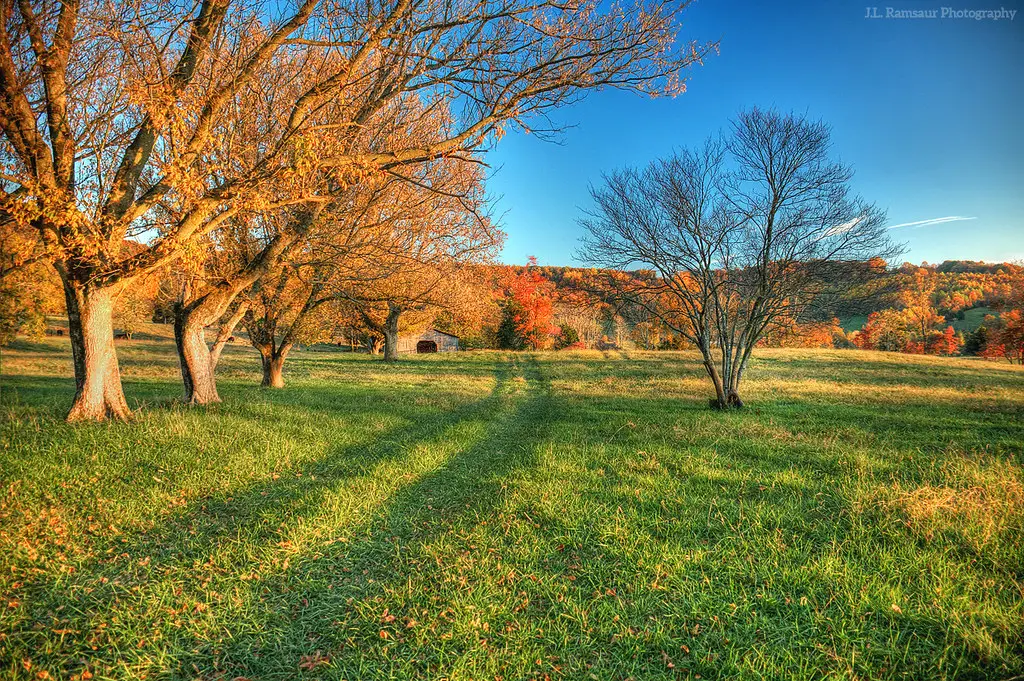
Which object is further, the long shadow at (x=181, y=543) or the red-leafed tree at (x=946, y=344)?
the red-leafed tree at (x=946, y=344)

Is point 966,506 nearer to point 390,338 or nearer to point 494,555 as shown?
point 494,555

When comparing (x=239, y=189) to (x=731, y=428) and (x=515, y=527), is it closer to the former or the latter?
(x=515, y=527)

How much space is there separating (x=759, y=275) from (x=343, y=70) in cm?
1293

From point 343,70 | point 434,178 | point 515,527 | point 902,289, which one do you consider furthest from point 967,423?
point 343,70

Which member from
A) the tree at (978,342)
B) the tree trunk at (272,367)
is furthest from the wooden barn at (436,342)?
the tree at (978,342)

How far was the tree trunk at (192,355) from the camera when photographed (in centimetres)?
1073

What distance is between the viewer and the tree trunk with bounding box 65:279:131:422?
8172mm

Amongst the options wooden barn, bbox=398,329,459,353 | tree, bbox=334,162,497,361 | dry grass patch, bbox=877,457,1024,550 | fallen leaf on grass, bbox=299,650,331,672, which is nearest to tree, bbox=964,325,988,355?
wooden barn, bbox=398,329,459,353

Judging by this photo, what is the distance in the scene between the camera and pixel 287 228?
1063cm

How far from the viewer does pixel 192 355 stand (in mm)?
10859

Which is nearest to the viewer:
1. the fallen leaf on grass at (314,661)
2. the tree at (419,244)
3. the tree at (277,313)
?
the fallen leaf on grass at (314,661)

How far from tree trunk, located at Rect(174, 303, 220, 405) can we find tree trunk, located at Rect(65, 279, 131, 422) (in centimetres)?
220

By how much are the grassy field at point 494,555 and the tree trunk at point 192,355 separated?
170cm

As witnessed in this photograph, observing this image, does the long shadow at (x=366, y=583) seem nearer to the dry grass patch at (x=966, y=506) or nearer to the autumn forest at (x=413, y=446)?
the autumn forest at (x=413, y=446)
